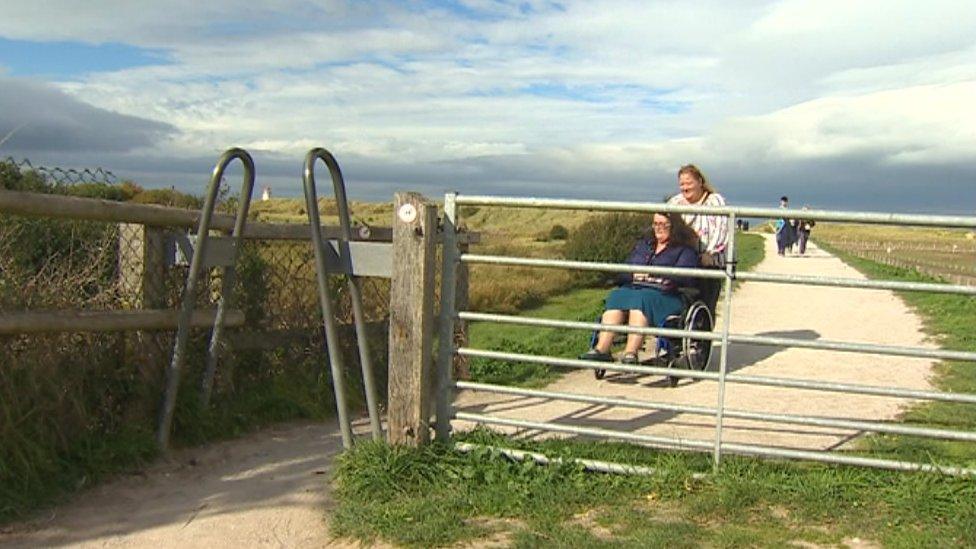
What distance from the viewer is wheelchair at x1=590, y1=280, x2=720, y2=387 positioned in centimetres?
870

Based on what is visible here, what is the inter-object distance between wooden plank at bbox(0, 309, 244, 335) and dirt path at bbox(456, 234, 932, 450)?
191cm

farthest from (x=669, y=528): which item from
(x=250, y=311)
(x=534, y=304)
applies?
(x=534, y=304)

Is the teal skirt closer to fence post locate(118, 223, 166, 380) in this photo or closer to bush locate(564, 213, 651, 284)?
fence post locate(118, 223, 166, 380)

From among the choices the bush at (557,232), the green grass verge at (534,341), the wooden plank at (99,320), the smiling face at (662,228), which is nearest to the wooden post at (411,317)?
the wooden plank at (99,320)

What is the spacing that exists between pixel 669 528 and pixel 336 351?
2230mm

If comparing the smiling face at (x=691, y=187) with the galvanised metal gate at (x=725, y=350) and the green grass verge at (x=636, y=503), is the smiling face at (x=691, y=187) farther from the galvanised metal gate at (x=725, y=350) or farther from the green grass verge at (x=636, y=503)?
the green grass verge at (x=636, y=503)

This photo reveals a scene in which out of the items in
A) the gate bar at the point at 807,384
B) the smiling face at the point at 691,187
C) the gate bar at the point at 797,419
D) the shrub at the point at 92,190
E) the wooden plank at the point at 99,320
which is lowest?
the gate bar at the point at 797,419

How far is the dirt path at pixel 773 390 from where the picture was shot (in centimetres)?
678

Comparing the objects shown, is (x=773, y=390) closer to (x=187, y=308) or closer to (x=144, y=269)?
(x=187, y=308)

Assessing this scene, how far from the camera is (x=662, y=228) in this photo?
880 centimetres

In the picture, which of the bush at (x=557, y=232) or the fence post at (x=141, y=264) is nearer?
the fence post at (x=141, y=264)

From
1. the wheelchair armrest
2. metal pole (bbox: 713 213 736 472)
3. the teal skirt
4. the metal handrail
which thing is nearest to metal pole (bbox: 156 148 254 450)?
the metal handrail

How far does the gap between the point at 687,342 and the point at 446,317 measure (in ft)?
12.3

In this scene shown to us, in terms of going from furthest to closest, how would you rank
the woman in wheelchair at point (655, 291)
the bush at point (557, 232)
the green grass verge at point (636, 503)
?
the bush at point (557, 232) < the woman in wheelchair at point (655, 291) < the green grass verge at point (636, 503)
